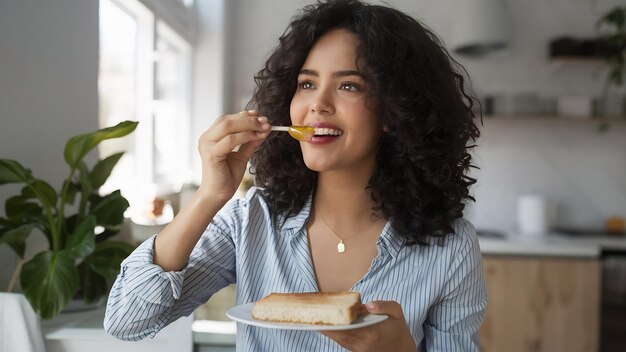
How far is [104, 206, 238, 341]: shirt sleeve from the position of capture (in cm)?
116

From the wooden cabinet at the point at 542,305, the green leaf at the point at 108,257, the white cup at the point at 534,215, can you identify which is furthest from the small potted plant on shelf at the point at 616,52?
the green leaf at the point at 108,257

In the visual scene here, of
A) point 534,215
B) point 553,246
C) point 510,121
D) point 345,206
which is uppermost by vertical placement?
point 510,121

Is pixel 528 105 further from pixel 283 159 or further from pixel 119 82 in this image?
pixel 283 159

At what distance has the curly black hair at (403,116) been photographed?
1327 millimetres

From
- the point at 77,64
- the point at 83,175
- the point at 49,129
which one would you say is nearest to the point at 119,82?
the point at 77,64

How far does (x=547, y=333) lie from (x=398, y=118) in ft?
9.92

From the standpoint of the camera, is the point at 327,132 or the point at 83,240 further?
the point at 83,240

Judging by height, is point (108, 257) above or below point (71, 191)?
below

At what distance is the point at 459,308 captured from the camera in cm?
131

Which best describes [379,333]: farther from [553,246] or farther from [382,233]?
[553,246]

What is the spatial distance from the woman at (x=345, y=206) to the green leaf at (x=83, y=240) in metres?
0.37

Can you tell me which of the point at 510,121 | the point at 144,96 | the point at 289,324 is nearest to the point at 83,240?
the point at 289,324

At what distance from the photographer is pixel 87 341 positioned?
160 centimetres

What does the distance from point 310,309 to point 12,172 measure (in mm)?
927
